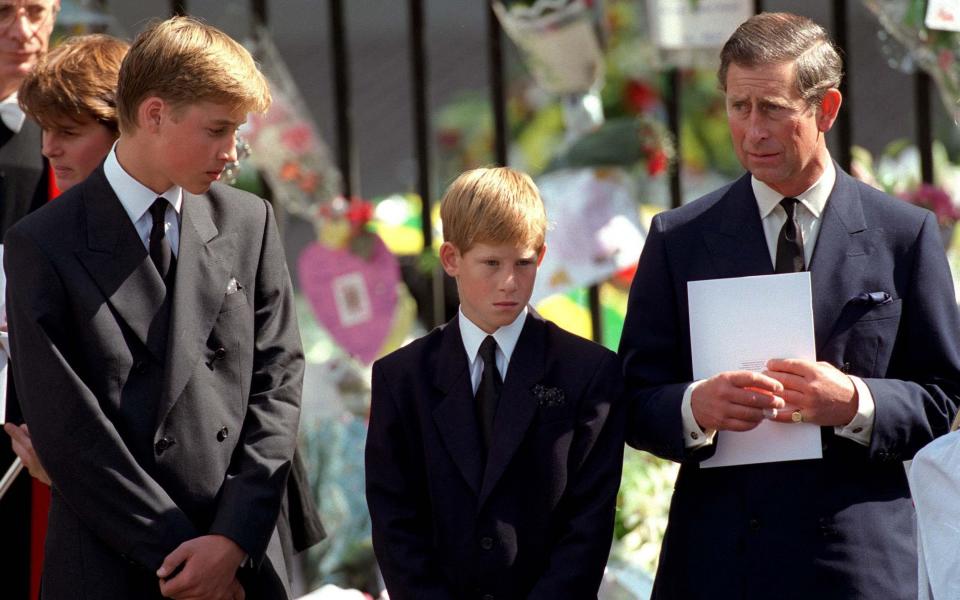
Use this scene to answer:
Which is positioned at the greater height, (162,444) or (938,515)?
(162,444)

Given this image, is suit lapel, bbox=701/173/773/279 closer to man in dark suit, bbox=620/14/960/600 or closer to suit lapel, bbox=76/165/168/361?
man in dark suit, bbox=620/14/960/600

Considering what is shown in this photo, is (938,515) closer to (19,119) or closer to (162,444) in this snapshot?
(162,444)

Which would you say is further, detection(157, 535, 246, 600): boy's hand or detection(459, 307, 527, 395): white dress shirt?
detection(459, 307, 527, 395): white dress shirt

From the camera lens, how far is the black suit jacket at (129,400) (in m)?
2.26

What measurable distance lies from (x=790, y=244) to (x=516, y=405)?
0.53 m

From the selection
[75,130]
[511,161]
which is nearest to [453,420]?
[75,130]

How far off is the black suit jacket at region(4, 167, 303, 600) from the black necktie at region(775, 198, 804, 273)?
89cm

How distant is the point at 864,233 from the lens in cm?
237

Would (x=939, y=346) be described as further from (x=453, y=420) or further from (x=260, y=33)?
(x=260, y=33)

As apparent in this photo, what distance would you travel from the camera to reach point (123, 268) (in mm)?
2342

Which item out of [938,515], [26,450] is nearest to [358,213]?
[26,450]

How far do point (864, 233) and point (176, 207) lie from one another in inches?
45.9

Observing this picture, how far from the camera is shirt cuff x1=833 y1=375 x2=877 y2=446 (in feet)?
7.33

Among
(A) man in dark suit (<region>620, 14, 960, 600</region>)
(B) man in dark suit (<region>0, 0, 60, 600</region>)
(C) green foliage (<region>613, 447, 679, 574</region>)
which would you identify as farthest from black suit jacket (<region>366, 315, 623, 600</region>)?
(C) green foliage (<region>613, 447, 679, 574</region>)
